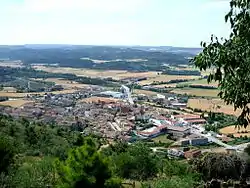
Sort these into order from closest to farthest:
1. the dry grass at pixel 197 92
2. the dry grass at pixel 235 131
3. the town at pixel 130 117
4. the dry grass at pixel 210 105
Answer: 1. the town at pixel 130 117
2. the dry grass at pixel 235 131
3. the dry grass at pixel 210 105
4. the dry grass at pixel 197 92

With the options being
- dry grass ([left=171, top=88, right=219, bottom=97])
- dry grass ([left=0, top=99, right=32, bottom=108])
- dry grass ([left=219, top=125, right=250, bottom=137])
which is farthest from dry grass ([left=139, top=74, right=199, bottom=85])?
dry grass ([left=219, top=125, right=250, bottom=137])

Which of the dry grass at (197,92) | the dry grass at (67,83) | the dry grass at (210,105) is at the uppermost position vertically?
the dry grass at (210,105)

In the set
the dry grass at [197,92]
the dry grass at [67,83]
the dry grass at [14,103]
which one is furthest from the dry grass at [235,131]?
the dry grass at [67,83]

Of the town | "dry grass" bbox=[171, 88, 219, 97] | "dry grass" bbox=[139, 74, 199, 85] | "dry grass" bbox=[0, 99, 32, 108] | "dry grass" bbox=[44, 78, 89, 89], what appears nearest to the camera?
the town

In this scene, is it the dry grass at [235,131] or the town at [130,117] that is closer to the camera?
the town at [130,117]

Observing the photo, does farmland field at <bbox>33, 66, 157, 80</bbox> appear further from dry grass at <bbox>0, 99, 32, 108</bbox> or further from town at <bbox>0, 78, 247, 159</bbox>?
dry grass at <bbox>0, 99, 32, 108</bbox>

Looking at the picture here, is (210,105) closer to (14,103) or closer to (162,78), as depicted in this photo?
(14,103)

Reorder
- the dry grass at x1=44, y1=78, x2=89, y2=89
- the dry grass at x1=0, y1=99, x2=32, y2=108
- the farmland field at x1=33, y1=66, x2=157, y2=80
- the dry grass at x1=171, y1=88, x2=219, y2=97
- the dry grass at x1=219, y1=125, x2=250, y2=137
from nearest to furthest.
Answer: the dry grass at x1=219, y1=125, x2=250, y2=137 < the dry grass at x1=0, y1=99, x2=32, y2=108 < the dry grass at x1=171, y1=88, x2=219, y2=97 < the dry grass at x1=44, y1=78, x2=89, y2=89 < the farmland field at x1=33, y1=66, x2=157, y2=80

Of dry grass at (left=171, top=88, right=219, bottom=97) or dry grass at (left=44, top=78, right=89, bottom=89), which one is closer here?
dry grass at (left=171, top=88, right=219, bottom=97)

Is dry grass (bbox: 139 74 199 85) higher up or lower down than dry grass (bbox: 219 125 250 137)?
lower down

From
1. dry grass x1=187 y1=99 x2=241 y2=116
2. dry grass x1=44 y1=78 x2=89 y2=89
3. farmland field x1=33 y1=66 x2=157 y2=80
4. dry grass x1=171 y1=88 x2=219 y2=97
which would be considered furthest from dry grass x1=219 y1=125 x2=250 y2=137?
farmland field x1=33 y1=66 x2=157 y2=80

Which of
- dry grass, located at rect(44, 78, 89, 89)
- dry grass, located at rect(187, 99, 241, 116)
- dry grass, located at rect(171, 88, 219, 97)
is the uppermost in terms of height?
dry grass, located at rect(187, 99, 241, 116)

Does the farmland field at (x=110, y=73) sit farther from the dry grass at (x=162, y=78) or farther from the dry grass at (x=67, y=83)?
the dry grass at (x=67, y=83)
